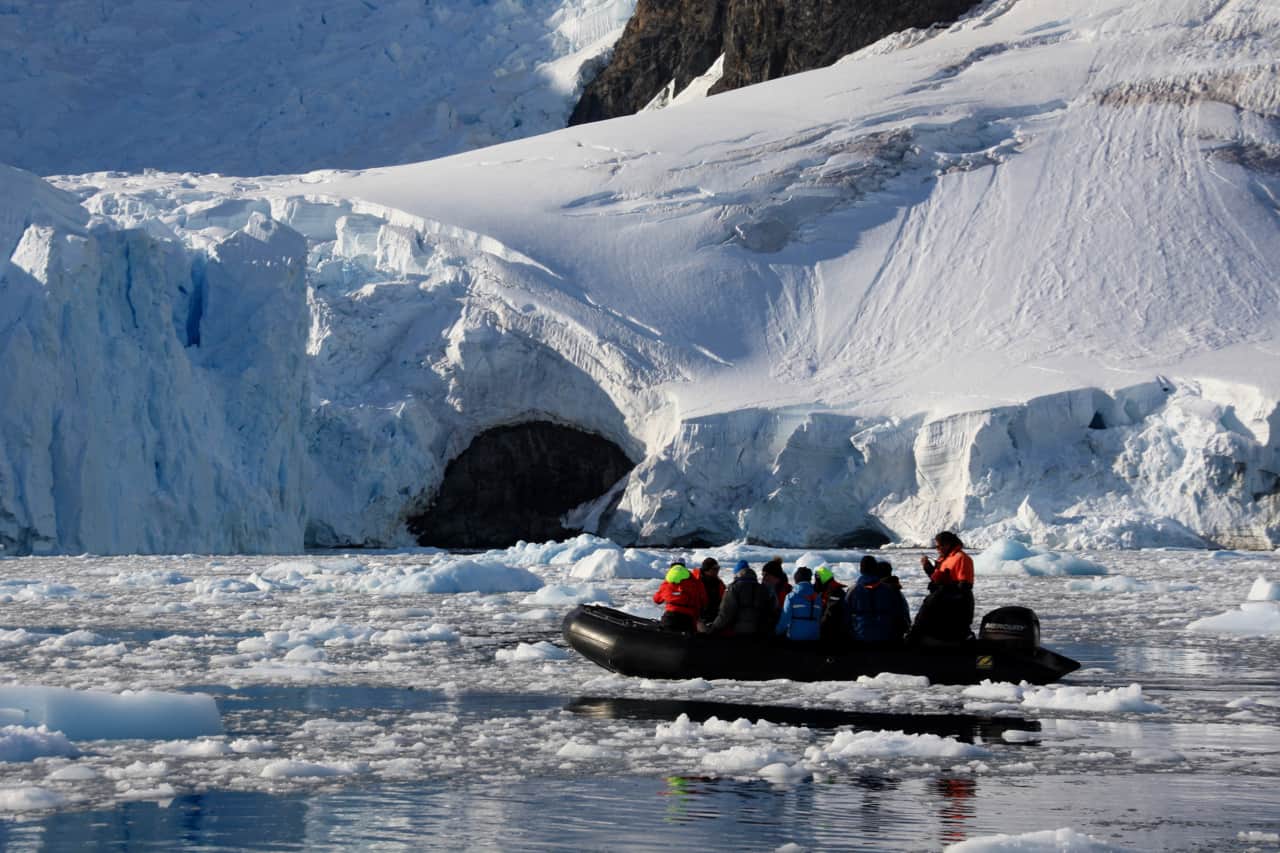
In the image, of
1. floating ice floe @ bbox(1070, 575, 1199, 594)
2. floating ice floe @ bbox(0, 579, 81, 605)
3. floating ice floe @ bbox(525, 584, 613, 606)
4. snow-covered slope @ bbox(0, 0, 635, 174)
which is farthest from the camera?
snow-covered slope @ bbox(0, 0, 635, 174)

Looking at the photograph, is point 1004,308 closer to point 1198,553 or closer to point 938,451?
point 938,451

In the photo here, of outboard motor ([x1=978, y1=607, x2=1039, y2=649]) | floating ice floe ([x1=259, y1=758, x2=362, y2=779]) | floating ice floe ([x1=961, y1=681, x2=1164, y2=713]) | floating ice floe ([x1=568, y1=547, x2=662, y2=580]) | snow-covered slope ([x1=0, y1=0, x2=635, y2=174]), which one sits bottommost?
floating ice floe ([x1=259, y1=758, x2=362, y2=779])

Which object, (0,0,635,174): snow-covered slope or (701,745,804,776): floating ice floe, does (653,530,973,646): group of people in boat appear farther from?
(0,0,635,174): snow-covered slope

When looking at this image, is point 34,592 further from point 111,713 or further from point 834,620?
point 111,713

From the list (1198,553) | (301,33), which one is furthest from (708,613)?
(301,33)

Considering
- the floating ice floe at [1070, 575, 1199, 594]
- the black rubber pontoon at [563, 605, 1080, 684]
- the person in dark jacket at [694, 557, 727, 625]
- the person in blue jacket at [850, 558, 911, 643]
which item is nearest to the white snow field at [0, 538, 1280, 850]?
the black rubber pontoon at [563, 605, 1080, 684]

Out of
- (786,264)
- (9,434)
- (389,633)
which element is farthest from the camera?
(786,264)

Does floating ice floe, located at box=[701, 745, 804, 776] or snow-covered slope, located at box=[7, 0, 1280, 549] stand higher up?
snow-covered slope, located at box=[7, 0, 1280, 549]

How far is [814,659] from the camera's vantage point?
10469 millimetres

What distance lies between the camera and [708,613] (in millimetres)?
11156

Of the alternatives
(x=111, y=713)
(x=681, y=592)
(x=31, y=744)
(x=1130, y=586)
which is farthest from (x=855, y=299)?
(x=31, y=744)

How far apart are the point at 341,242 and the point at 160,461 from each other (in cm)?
1189

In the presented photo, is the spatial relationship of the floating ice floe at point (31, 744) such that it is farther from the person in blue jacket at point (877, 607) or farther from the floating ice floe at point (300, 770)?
the person in blue jacket at point (877, 607)

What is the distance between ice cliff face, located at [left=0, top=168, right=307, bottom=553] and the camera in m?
24.9
